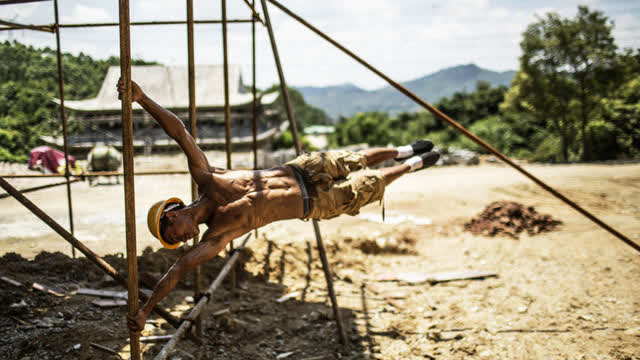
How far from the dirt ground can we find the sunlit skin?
4.95 feet

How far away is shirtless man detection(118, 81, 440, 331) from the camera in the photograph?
103 inches

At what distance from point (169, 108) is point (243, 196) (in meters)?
16.1

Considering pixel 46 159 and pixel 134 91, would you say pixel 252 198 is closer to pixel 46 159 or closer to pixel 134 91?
pixel 134 91

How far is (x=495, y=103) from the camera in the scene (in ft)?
140

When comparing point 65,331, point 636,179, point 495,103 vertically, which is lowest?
point 65,331

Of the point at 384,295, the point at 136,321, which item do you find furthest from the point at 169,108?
the point at 136,321

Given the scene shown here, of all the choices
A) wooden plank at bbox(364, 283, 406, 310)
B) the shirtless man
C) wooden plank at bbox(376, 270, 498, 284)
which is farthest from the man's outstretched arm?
wooden plank at bbox(376, 270, 498, 284)

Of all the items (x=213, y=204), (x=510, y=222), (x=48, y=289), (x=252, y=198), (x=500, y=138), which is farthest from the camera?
(x=500, y=138)

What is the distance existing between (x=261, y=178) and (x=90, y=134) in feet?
51.4

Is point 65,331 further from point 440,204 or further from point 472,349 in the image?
point 440,204

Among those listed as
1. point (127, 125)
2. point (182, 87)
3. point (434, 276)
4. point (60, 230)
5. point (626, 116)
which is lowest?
point (434, 276)

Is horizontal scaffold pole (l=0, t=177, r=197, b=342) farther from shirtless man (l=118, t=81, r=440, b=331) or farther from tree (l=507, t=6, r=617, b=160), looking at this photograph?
tree (l=507, t=6, r=617, b=160)

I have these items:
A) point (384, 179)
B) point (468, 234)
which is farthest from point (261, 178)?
point (468, 234)

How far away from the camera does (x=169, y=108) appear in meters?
17.5
